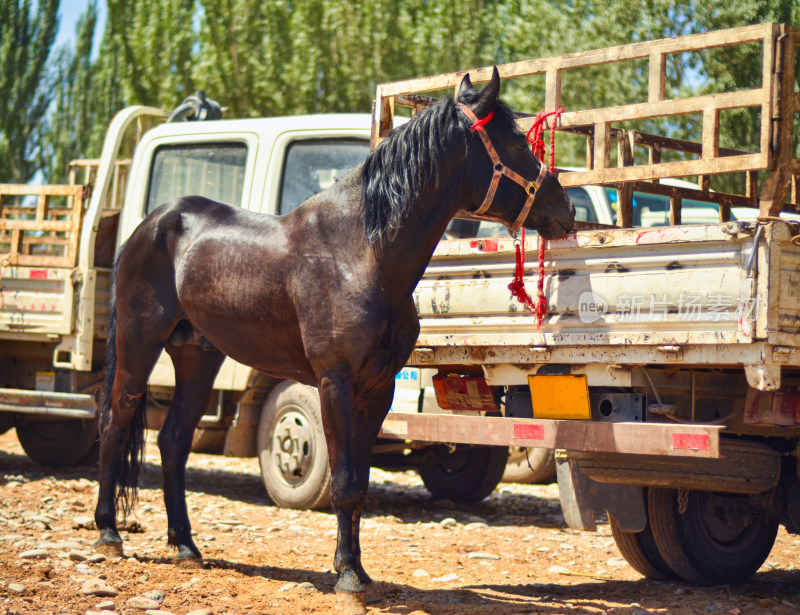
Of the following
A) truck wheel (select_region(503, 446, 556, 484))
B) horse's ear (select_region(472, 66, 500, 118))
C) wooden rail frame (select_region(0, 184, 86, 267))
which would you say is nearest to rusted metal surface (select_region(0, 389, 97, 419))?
wooden rail frame (select_region(0, 184, 86, 267))

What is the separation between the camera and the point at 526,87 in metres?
18.0

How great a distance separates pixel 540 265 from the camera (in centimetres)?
465

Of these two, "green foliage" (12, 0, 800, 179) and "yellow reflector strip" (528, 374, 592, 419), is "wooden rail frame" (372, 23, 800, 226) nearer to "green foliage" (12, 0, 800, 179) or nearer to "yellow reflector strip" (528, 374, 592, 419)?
"yellow reflector strip" (528, 374, 592, 419)

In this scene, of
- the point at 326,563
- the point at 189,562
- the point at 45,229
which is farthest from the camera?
the point at 45,229

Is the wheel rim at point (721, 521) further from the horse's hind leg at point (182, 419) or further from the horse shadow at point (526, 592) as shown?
the horse's hind leg at point (182, 419)

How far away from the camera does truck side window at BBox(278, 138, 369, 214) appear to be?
7543 mm

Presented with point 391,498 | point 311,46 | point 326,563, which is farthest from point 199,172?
point 311,46

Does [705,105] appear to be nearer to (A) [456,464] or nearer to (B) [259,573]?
(B) [259,573]

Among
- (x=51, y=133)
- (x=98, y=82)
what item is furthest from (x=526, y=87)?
(x=51, y=133)

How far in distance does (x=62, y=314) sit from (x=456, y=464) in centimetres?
355

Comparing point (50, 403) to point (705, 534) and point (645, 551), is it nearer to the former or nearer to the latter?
point (645, 551)

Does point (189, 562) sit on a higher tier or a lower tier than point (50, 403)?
lower

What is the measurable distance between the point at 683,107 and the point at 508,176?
83 cm

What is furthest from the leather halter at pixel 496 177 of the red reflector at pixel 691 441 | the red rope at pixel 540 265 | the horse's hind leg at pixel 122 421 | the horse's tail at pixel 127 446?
the horse's tail at pixel 127 446
